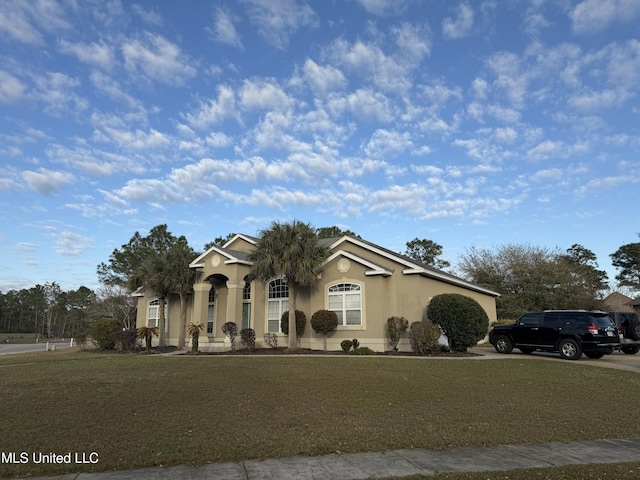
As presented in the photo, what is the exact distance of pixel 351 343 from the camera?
19.6 m

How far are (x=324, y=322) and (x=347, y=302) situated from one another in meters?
1.54

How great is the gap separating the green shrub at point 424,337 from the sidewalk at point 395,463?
464 inches

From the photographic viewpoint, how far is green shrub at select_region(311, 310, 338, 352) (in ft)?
66.6

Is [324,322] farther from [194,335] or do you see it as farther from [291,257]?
[194,335]

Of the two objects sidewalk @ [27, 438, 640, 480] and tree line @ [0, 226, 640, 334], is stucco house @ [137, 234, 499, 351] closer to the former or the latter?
A: tree line @ [0, 226, 640, 334]

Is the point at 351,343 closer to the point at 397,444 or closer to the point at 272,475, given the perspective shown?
the point at 397,444

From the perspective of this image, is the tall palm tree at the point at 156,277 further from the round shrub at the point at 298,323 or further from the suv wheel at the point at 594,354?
the suv wheel at the point at 594,354

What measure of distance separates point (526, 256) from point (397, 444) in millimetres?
38459

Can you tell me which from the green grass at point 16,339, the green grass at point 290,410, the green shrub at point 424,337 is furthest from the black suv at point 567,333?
the green grass at point 16,339

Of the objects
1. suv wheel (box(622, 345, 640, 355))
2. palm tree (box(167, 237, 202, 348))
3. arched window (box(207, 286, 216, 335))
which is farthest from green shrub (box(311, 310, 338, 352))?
suv wheel (box(622, 345, 640, 355))

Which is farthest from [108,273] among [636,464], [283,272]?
[636,464]

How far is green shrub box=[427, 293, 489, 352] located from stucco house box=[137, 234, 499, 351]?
2.11 meters

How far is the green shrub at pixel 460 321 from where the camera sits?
18.0m

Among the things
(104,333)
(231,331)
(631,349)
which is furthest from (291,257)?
(631,349)
